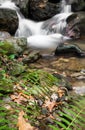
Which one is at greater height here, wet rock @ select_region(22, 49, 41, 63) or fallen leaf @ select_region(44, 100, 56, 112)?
fallen leaf @ select_region(44, 100, 56, 112)

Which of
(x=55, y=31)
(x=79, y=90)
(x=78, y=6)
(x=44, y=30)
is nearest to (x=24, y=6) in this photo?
(x=44, y=30)

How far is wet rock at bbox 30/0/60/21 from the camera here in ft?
47.9

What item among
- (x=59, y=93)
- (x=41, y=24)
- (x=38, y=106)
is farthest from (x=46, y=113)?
(x=41, y=24)

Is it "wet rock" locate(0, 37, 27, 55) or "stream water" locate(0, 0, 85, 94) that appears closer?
"stream water" locate(0, 0, 85, 94)

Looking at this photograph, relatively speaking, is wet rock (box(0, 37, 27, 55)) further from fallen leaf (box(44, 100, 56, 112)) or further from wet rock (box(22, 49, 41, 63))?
fallen leaf (box(44, 100, 56, 112))

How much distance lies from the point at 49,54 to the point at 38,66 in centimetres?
166

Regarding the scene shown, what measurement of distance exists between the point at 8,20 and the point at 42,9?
10.4ft

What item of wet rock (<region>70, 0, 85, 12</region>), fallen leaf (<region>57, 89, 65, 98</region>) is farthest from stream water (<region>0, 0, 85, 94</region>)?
fallen leaf (<region>57, 89, 65, 98</region>)

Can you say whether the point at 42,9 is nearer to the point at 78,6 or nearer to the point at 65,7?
the point at 65,7

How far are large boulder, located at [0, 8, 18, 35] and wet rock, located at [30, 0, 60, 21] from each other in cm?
246

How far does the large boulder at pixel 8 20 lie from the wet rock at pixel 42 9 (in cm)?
246

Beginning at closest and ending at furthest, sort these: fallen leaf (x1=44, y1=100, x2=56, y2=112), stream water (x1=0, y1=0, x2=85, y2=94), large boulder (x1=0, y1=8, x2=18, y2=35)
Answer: fallen leaf (x1=44, y1=100, x2=56, y2=112) → stream water (x1=0, y1=0, x2=85, y2=94) → large boulder (x1=0, y1=8, x2=18, y2=35)

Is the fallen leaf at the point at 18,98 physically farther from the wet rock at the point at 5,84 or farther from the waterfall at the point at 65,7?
the waterfall at the point at 65,7

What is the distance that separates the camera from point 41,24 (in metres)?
14.2
